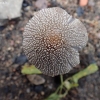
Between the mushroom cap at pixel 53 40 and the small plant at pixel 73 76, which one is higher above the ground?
the mushroom cap at pixel 53 40

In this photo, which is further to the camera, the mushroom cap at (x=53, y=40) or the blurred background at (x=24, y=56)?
the blurred background at (x=24, y=56)

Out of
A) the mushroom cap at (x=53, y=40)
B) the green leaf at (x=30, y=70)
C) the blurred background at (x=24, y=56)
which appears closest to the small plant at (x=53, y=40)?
the mushroom cap at (x=53, y=40)

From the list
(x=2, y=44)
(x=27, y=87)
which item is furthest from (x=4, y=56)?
(x=27, y=87)

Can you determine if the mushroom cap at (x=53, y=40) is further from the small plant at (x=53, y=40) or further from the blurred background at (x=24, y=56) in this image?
the blurred background at (x=24, y=56)

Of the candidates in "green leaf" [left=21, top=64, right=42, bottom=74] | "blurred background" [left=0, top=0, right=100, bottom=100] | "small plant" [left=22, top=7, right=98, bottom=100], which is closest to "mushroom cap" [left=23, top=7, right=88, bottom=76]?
"small plant" [left=22, top=7, right=98, bottom=100]

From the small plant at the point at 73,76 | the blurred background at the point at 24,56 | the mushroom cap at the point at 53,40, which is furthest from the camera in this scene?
the blurred background at the point at 24,56

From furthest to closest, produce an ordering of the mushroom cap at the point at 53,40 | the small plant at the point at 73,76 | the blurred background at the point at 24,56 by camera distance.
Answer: the blurred background at the point at 24,56 < the small plant at the point at 73,76 < the mushroom cap at the point at 53,40

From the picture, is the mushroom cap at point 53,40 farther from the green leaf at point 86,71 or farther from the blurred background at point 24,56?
the blurred background at point 24,56
